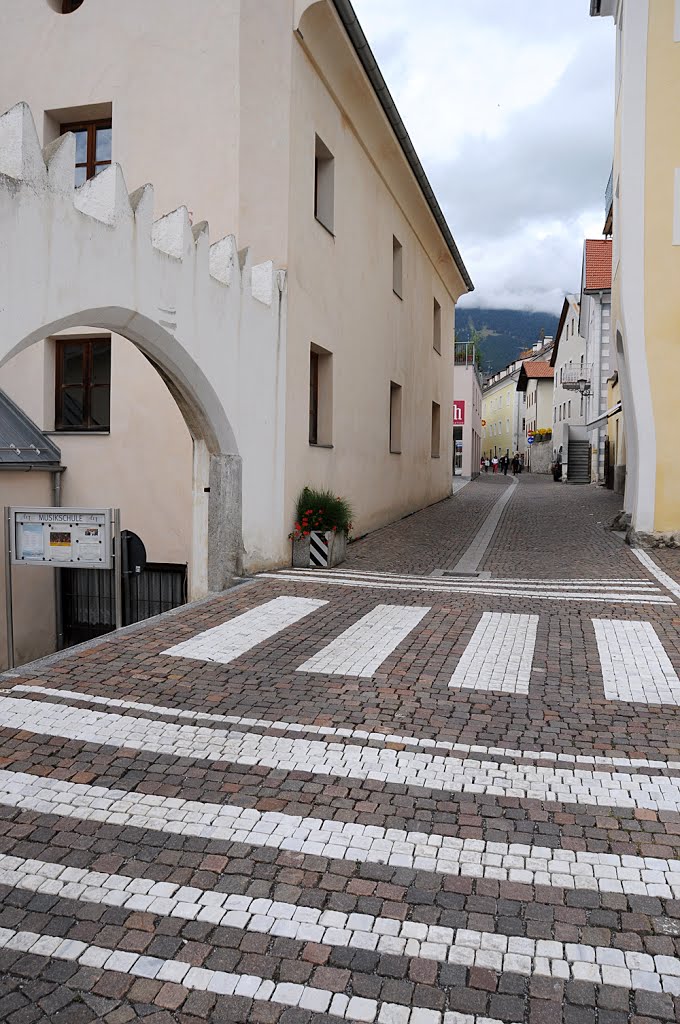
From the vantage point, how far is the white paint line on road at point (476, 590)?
9296mm

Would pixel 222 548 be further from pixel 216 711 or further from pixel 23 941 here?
pixel 23 941

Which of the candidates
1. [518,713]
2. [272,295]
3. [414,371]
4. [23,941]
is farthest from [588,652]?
[414,371]

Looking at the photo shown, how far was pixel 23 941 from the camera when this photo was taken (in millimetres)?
2959

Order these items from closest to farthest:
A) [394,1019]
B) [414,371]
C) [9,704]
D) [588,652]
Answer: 1. [394,1019]
2. [9,704]
3. [588,652]
4. [414,371]

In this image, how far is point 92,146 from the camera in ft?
41.2

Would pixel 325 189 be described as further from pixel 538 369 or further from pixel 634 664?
pixel 538 369

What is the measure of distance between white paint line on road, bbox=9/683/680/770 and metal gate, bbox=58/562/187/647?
643 centimetres

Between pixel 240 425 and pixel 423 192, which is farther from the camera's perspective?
pixel 423 192

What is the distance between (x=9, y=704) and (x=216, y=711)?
1.32 m

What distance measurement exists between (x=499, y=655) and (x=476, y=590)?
3233mm

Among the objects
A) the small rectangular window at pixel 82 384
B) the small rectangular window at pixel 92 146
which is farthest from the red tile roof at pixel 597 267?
the small rectangular window at pixel 82 384

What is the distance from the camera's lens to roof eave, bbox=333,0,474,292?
40.4ft

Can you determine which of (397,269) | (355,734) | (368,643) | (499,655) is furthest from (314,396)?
(355,734)

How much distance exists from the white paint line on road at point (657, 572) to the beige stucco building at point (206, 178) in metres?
5.04
